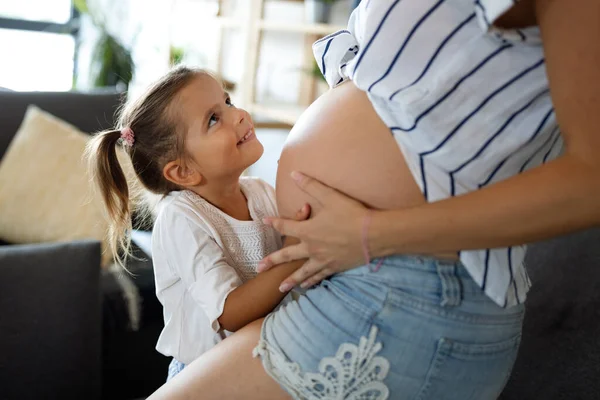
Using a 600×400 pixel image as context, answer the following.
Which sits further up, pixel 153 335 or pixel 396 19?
pixel 396 19

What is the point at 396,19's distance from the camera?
0.83 meters

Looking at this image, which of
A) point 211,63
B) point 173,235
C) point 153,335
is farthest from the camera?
point 211,63

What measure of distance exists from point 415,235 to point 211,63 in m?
3.89

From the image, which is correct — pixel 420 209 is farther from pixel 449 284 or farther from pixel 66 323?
pixel 66 323

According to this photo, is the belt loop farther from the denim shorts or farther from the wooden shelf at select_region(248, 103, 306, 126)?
the wooden shelf at select_region(248, 103, 306, 126)

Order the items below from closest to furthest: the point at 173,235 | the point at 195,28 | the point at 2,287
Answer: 1. the point at 173,235
2. the point at 2,287
3. the point at 195,28

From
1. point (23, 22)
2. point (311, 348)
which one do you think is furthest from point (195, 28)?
point (311, 348)

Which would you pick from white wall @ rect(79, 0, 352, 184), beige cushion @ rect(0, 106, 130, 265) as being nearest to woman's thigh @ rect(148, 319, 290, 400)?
beige cushion @ rect(0, 106, 130, 265)

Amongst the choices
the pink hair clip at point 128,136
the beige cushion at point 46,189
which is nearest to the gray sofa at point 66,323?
the beige cushion at point 46,189

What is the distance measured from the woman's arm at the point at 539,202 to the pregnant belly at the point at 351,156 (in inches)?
1.5

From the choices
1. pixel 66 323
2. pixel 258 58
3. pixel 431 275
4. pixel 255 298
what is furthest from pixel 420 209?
pixel 258 58

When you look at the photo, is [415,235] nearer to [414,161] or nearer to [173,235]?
[414,161]

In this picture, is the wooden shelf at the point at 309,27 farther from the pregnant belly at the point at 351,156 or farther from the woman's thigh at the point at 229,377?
the woman's thigh at the point at 229,377

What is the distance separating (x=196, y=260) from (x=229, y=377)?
0.22 m
